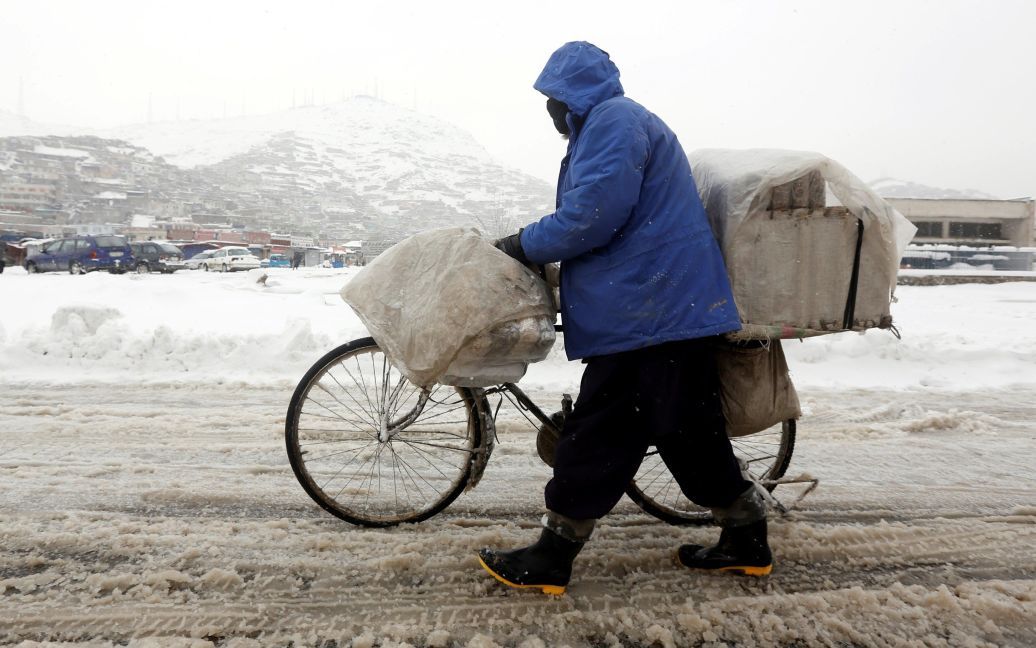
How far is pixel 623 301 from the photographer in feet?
6.72

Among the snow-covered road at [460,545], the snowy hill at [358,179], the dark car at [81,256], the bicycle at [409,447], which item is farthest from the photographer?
the snowy hill at [358,179]

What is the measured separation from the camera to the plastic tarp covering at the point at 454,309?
2.12 meters

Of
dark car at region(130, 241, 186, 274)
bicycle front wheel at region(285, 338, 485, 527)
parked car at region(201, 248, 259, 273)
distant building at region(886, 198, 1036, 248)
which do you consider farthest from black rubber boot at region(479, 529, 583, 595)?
distant building at region(886, 198, 1036, 248)

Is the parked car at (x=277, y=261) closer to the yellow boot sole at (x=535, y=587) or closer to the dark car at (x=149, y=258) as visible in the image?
the dark car at (x=149, y=258)

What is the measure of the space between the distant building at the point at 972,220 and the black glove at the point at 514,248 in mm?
40669

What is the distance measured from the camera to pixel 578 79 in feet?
6.83

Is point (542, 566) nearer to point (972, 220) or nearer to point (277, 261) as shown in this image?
point (972, 220)

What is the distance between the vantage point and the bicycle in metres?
2.63

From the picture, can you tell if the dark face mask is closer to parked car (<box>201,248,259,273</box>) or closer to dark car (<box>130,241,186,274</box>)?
dark car (<box>130,241,186,274</box>)

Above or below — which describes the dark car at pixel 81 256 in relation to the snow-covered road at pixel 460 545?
below

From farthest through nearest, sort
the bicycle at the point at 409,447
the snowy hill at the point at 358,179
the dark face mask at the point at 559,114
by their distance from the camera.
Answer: the snowy hill at the point at 358,179
the bicycle at the point at 409,447
the dark face mask at the point at 559,114

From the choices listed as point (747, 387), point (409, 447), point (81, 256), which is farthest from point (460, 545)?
point (81, 256)

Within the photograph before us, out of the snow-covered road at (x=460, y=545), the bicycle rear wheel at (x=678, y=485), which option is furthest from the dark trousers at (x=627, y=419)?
the bicycle rear wheel at (x=678, y=485)

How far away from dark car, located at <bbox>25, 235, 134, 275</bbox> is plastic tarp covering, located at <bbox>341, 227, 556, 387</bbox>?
29.5 m
